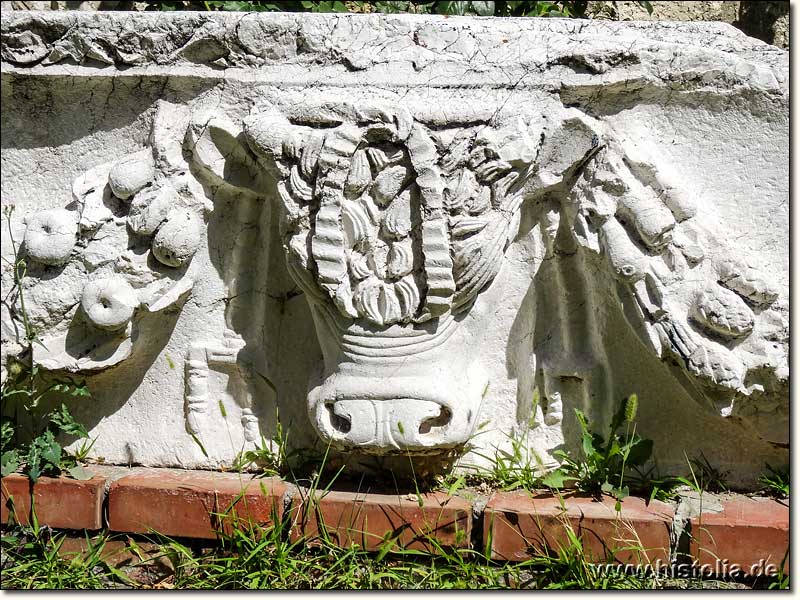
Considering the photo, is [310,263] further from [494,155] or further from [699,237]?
[699,237]

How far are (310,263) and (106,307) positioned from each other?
1.68 feet

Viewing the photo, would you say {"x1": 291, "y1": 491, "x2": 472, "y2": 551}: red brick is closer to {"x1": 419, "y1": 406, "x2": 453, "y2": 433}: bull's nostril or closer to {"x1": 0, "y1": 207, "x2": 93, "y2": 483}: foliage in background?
{"x1": 419, "y1": 406, "x2": 453, "y2": 433}: bull's nostril

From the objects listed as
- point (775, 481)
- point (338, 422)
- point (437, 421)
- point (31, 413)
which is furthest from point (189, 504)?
point (775, 481)

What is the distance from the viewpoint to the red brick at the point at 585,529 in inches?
81.4

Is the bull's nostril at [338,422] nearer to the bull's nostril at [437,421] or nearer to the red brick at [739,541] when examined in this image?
the bull's nostril at [437,421]

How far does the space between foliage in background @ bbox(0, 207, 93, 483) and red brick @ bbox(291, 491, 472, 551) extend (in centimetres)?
59

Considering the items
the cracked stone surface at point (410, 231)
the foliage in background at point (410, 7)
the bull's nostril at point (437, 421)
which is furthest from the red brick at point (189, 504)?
the foliage in background at point (410, 7)

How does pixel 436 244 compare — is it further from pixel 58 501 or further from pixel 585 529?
pixel 58 501

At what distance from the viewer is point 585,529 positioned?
2.08 meters

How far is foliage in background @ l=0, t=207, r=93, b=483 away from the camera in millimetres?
2273

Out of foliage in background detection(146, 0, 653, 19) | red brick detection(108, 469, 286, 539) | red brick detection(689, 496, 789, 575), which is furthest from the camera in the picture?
foliage in background detection(146, 0, 653, 19)

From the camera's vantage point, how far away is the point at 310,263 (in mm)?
2088

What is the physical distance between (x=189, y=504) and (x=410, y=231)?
0.83 meters

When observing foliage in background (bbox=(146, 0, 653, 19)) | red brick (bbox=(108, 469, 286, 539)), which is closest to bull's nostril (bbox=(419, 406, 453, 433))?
red brick (bbox=(108, 469, 286, 539))
